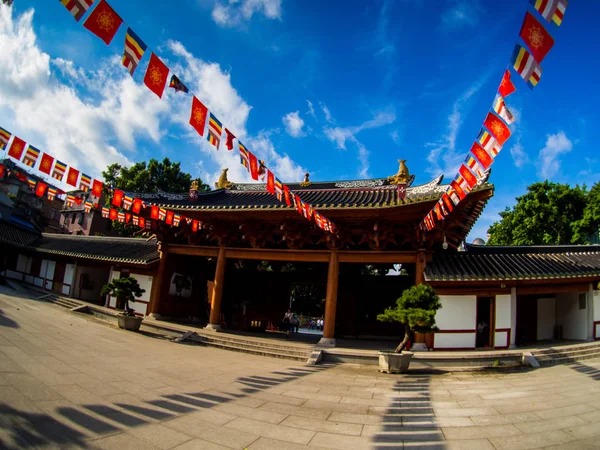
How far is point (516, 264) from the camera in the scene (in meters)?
11.8

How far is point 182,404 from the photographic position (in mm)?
5297

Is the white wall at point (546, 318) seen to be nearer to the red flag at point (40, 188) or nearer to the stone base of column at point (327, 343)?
the stone base of column at point (327, 343)

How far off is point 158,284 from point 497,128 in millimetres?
15244

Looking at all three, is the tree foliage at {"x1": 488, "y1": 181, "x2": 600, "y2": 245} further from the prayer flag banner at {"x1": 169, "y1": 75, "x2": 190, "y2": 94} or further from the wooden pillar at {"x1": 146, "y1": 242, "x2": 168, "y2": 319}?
the prayer flag banner at {"x1": 169, "y1": 75, "x2": 190, "y2": 94}

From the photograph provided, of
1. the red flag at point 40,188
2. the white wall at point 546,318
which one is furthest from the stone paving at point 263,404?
the red flag at point 40,188

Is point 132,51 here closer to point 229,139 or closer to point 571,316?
point 229,139

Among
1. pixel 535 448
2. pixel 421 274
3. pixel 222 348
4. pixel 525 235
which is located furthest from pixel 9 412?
pixel 525 235

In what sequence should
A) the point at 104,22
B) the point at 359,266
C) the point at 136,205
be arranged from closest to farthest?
the point at 104,22, the point at 136,205, the point at 359,266

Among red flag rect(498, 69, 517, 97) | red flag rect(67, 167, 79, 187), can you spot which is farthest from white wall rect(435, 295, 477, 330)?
red flag rect(67, 167, 79, 187)

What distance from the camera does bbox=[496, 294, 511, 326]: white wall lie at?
11.3 meters

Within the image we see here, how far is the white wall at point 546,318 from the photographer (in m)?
14.2

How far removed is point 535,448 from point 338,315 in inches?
481

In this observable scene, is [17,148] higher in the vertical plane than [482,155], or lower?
higher

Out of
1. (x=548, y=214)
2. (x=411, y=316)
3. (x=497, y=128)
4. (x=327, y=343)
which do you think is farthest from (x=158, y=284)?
(x=548, y=214)
